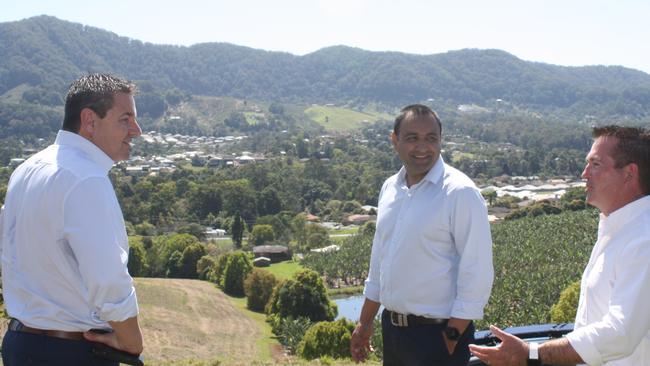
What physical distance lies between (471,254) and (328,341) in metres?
14.6

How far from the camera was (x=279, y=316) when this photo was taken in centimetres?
2508

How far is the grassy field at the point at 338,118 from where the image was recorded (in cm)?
15150

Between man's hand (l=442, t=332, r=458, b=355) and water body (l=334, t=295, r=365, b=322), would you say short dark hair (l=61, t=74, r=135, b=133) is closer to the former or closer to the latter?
man's hand (l=442, t=332, r=458, b=355)

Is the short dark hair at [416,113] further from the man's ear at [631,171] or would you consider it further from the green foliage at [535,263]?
the green foliage at [535,263]

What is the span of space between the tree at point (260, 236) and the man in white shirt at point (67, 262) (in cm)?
4476

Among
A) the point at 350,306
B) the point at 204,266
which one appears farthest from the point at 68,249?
the point at 204,266

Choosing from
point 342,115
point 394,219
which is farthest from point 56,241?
point 342,115

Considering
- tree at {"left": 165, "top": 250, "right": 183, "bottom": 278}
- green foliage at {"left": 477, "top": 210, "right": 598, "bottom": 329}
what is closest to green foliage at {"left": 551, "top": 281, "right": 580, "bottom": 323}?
green foliage at {"left": 477, "top": 210, "right": 598, "bottom": 329}

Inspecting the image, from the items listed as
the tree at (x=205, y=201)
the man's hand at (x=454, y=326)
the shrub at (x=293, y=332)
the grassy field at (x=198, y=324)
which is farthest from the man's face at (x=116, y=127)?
the tree at (x=205, y=201)

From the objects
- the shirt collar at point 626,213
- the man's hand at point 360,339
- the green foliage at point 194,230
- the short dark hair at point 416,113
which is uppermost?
the short dark hair at point 416,113

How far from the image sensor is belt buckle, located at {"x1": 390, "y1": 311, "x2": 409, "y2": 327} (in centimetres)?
345

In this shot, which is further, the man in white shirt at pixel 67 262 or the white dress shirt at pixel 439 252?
the white dress shirt at pixel 439 252

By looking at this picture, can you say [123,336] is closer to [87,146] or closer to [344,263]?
[87,146]

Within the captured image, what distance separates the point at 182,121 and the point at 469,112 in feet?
301
